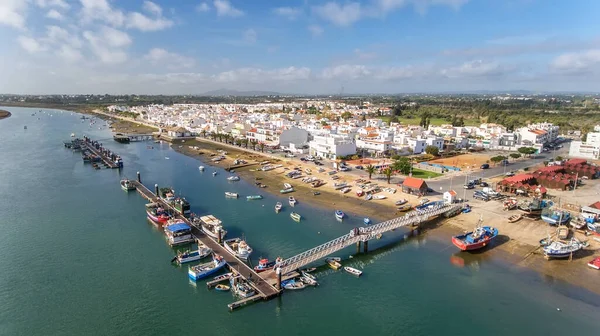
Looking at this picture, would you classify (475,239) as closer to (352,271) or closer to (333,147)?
(352,271)

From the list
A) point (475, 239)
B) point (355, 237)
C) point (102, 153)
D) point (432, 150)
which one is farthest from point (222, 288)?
point (102, 153)

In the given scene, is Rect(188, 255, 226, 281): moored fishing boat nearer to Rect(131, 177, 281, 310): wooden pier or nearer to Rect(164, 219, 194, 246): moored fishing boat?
Rect(131, 177, 281, 310): wooden pier

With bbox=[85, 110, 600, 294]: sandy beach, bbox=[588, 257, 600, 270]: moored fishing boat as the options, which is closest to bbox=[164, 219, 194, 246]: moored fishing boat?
bbox=[85, 110, 600, 294]: sandy beach

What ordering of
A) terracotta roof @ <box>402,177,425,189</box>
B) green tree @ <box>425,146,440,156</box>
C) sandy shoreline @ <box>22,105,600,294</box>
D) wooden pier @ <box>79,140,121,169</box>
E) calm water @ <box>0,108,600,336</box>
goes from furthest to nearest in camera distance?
green tree @ <box>425,146,440,156</box> → wooden pier @ <box>79,140,121,169</box> → terracotta roof @ <box>402,177,425,189</box> → sandy shoreline @ <box>22,105,600,294</box> → calm water @ <box>0,108,600,336</box>

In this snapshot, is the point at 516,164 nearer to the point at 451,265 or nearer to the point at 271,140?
the point at 451,265

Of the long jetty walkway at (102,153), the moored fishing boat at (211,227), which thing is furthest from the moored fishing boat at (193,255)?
the long jetty walkway at (102,153)
